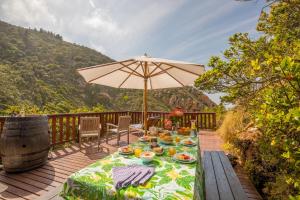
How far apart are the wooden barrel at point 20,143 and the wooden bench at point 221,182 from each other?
3.02 meters

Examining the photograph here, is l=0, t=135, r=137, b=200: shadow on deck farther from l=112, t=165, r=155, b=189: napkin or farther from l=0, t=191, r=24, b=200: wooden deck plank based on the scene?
l=112, t=165, r=155, b=189: napkin

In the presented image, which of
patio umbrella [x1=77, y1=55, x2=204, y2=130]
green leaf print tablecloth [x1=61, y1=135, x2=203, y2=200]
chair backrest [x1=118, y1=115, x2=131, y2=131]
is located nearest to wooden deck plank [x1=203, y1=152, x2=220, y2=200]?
green leaf print tablecloth [x1=61, y1=135, x2=203, y2=200]

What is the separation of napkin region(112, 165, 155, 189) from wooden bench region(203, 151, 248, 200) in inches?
37.9

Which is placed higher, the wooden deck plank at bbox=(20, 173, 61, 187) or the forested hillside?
the forested hillside

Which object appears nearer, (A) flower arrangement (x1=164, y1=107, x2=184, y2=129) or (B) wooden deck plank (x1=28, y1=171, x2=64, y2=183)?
(A) flower arrangement (x1=164, y1=107, x2=184, y2=129)

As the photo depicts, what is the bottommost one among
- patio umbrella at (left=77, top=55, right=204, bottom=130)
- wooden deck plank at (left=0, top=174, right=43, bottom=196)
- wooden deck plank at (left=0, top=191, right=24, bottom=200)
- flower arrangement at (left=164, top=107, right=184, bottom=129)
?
wooden deck plank at (left=0, top=191, right=24, bottom=200)

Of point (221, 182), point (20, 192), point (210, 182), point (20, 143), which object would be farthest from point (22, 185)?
point (221, 182)

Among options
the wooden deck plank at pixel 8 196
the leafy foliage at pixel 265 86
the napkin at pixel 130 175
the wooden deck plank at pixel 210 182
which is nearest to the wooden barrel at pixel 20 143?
the wooden deck plank at pixel 8 196

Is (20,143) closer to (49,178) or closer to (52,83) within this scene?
(49,178)

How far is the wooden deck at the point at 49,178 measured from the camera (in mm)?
2334

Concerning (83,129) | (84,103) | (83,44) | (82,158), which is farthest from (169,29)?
(83,44)

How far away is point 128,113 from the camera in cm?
779

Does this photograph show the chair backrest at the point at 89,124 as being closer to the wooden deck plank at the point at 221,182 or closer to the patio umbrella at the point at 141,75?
the patio umbrella at the point at 141,75

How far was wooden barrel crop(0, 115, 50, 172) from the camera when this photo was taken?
9.37ft
